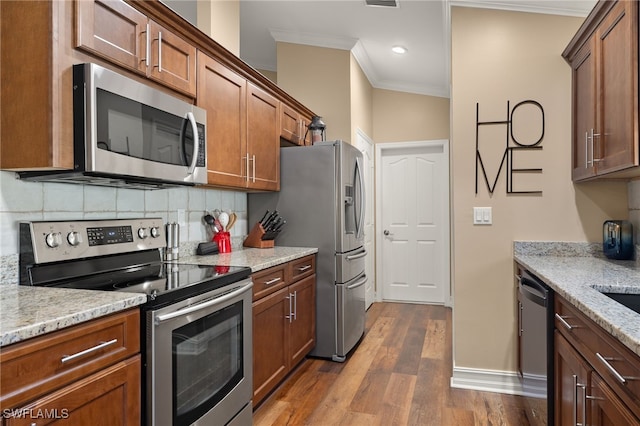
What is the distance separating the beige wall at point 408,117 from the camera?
16.8 ft

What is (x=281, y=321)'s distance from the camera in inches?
105

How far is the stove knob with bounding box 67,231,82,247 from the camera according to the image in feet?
5.83

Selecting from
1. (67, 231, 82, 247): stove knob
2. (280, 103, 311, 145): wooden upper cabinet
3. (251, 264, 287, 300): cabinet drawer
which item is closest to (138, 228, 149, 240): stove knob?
(67, 231, 82, 247): stove knob

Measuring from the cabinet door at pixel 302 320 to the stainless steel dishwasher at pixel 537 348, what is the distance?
142 centimetres

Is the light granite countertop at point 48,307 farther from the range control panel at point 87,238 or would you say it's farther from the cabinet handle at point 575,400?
the cabinet handle at point 575,400

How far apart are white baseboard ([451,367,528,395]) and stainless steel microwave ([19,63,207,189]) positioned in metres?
2.09

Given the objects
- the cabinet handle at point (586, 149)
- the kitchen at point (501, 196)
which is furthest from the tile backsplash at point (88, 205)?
the cabinet handle at point (586, 149)

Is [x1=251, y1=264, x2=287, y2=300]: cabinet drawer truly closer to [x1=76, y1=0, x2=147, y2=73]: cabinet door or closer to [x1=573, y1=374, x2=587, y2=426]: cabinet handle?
[x1=76, y1=0, x2=147, y2=73]: cabinet door

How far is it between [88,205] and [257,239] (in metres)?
1.40

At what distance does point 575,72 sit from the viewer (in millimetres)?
2584

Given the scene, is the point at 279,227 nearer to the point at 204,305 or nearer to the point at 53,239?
the point at 204,305

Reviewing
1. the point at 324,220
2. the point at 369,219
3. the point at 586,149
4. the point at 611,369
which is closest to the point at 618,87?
the point at 586,149

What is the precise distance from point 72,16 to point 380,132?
4164 millimetres

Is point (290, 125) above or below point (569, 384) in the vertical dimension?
above
